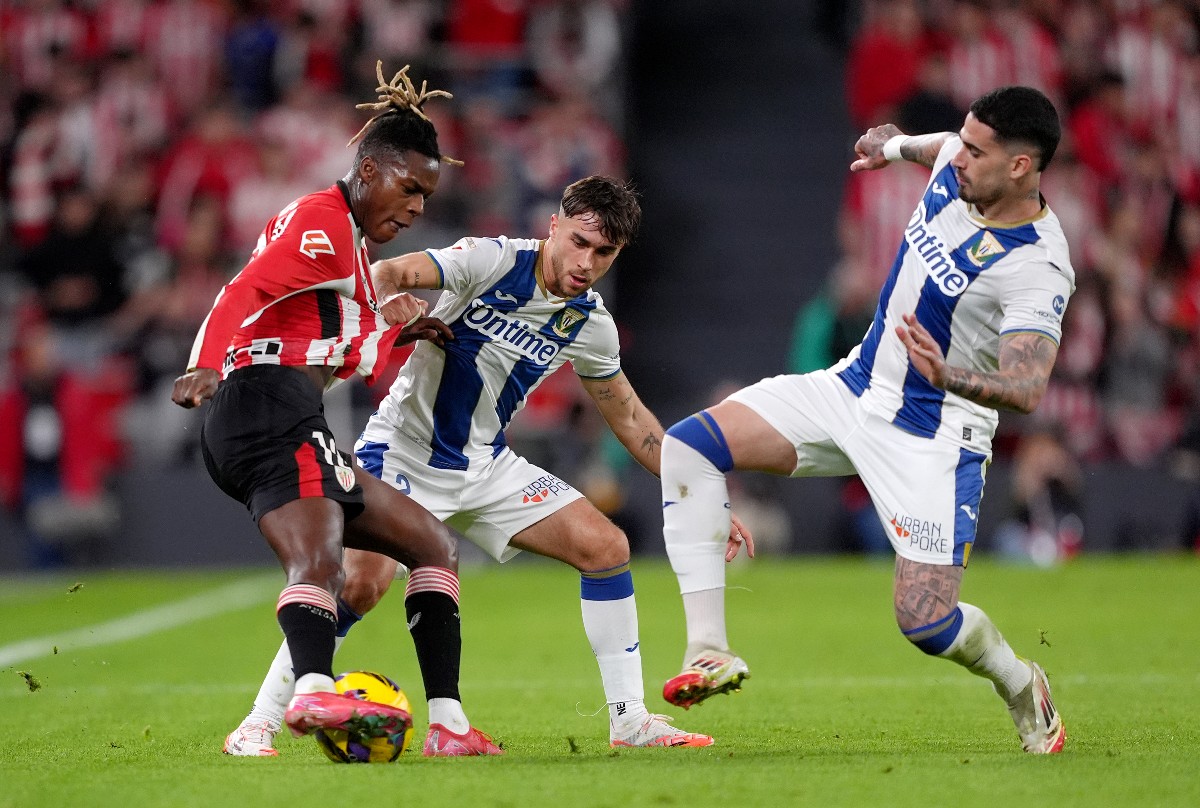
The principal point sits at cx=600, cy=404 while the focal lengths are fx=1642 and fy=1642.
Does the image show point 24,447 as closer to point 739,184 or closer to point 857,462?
point 739,184

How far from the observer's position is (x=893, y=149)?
20.5 feet

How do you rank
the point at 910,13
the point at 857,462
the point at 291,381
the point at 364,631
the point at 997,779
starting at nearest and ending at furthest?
the point at 997,779 → the point at 291,381 → the point at 857,462 → the point at 364,631 → the point at 910,13

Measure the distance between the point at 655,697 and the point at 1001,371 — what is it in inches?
112

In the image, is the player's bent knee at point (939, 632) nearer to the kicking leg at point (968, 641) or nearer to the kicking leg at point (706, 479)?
the kicking leg at point (968, 641)

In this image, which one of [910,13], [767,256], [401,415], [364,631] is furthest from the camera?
[767,256]

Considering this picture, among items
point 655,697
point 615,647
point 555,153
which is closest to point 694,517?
point 615,647

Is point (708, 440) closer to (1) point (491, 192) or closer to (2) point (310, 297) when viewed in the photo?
(2) point (310, 297)

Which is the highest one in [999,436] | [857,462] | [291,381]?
[291,381]

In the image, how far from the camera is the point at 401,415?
6.27m

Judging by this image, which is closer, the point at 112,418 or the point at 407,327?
the point at 407,327

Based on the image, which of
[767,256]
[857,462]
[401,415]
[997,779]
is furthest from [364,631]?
[767,256]

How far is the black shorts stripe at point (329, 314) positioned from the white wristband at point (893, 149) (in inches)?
86.7

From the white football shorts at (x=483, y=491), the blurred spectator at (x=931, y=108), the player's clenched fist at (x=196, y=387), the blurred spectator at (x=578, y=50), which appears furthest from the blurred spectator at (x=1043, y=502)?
the player's clenched fist at (x=196, y=387)

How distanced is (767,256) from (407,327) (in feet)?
39.9
